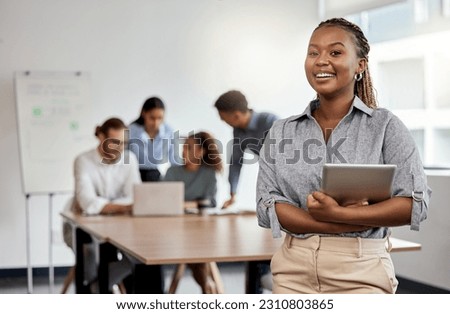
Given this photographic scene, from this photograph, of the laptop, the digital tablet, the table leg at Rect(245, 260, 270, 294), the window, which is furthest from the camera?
the laptop

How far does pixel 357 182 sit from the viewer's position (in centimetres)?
142

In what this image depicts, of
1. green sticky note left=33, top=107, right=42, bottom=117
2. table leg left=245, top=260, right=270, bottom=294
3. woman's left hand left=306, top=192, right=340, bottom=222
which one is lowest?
table leg left=245, top=260, right=270, bottom=294

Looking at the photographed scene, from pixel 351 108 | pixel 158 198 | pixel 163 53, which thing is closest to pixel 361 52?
pixel 351 108

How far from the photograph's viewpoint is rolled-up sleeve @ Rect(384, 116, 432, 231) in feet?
4.75

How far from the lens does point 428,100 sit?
1.83 metres

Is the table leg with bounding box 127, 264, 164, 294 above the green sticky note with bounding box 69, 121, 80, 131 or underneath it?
underneath

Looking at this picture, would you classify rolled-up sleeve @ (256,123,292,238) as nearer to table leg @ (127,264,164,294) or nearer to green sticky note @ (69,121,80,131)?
table leg @ (127,264,164,294)

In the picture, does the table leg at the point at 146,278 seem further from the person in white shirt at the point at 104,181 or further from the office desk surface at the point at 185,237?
the person in white shirt at the point at 104,181

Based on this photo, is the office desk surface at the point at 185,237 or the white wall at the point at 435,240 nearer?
the white wall at the point at 435,240

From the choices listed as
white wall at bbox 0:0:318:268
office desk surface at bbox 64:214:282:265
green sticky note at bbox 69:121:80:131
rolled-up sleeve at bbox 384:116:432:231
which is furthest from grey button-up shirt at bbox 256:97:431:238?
green sticky note at bbox 69:121:80:131

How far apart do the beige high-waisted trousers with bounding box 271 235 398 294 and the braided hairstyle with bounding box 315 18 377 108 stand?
0.91 feet

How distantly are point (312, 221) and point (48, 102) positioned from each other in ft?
9.18

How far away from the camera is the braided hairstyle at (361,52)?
1516mm

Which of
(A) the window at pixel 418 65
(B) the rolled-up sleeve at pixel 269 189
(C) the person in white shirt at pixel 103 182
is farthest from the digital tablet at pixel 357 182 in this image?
(C) the person in white shirt at pixel 103 182
